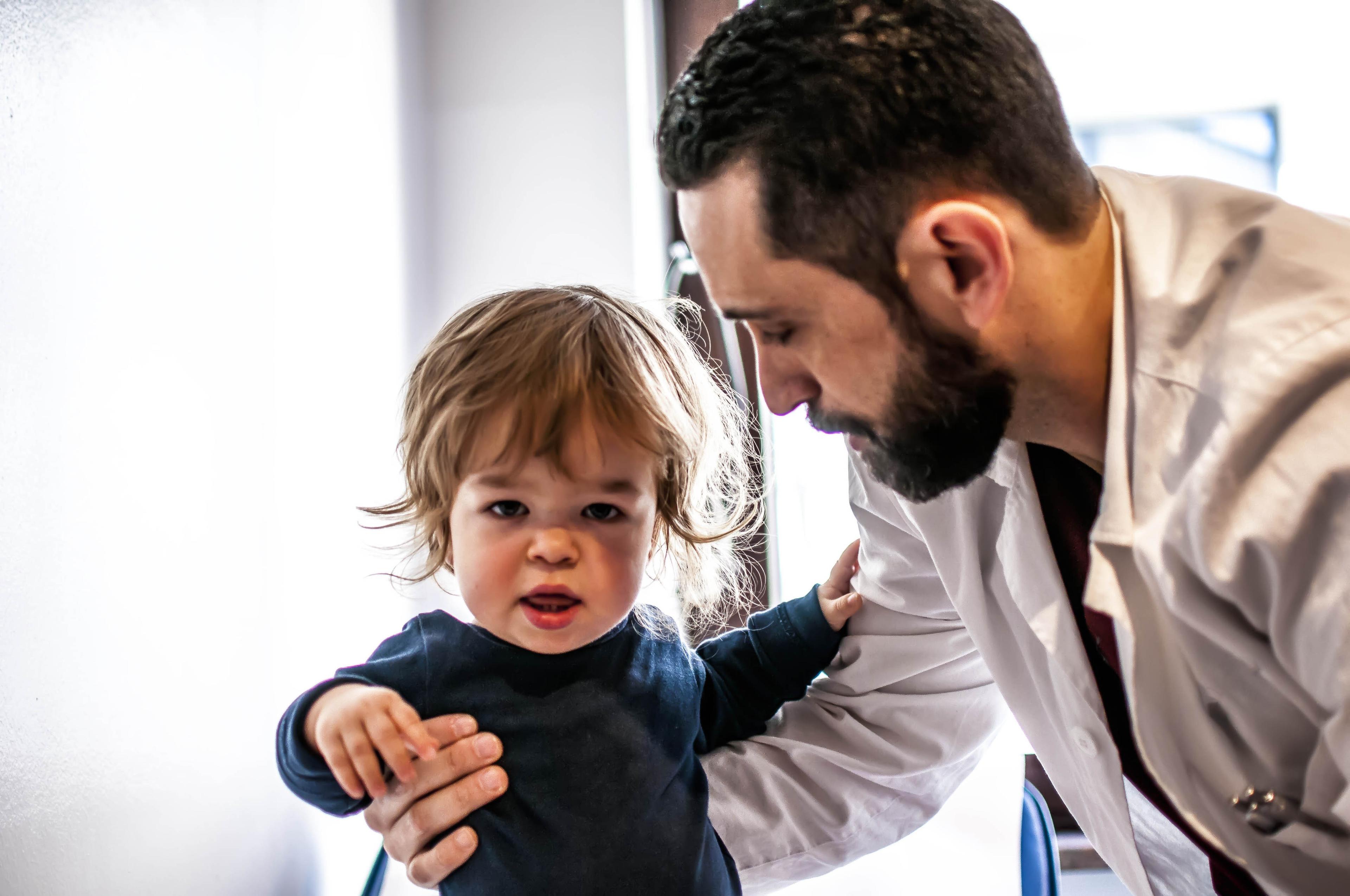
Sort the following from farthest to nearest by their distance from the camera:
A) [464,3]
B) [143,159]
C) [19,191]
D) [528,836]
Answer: [464,3], [528,836], [143,159], [19,191]

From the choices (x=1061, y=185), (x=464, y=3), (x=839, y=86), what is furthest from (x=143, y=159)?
(x=464, y=3)

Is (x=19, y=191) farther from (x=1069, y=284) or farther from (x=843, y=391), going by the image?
(x=1069, y=284)

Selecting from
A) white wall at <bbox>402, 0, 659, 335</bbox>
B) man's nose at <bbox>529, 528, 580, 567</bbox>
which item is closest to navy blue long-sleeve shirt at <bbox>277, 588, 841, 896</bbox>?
man's nose at <bbox>529, 528, 580, 567</bbox>

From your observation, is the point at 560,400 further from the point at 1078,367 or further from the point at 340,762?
the point at 1078,367

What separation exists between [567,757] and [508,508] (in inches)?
8.8

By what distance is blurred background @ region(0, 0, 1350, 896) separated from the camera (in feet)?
2.06

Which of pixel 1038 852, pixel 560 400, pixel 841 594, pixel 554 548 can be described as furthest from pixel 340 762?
pixel 1038 852

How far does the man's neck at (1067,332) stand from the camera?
32.8 inches

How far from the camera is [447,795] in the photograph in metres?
0.83

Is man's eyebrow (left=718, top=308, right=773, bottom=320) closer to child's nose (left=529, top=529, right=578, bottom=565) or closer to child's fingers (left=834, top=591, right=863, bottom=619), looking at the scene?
child's nose (left=529, top=529, right=578, bottom=565)

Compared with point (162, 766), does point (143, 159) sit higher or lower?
higher

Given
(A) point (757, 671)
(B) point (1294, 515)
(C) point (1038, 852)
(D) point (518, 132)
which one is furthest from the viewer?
(D) point (518, 132)

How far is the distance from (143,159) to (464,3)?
38.7 inches

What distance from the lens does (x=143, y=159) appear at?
2.41ft
